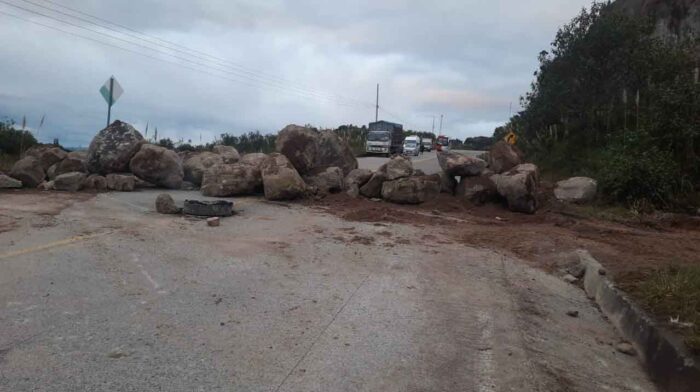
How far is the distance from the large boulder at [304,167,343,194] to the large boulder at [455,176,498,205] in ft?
11.1

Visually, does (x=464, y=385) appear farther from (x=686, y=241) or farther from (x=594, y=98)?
(x=594, y=98)

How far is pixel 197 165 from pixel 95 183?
3181 mm

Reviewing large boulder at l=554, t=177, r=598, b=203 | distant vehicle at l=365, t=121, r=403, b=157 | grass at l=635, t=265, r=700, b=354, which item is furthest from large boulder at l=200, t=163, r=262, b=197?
distant vehicle at l=365, t=121, r=403, b=157

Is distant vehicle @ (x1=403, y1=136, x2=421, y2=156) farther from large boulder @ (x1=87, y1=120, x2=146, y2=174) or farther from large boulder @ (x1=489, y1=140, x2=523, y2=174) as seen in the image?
large boulder @ (x1=87, y1=120, x2=146, y2=174)

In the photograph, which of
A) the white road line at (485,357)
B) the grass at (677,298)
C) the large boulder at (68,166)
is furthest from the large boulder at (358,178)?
the white road line at (485,357)

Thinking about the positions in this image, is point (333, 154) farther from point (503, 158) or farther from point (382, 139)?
point (382, 139)

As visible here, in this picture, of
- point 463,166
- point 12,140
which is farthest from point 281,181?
point 12,140

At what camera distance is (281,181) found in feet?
45.2

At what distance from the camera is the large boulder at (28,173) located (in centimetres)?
1387

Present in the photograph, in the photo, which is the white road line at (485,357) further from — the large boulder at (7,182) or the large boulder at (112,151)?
the large boulder at (112,151)

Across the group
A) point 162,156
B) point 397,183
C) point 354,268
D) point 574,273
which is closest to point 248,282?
point 354,268

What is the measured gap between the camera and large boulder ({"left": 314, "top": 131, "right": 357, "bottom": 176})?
16500 millimetres

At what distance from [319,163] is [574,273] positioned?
9.75 metres

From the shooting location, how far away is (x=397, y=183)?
14.2m
